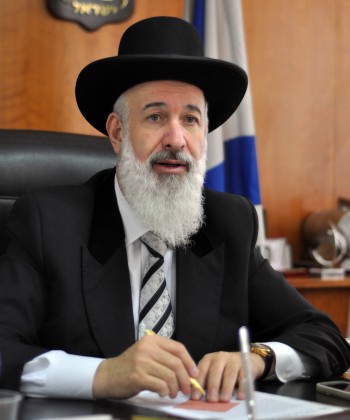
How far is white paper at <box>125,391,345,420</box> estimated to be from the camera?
146 centimetres

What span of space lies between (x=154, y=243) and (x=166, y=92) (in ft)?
1.30

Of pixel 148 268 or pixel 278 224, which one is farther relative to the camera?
pixel 278 224

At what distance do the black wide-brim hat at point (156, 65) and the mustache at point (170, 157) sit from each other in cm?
20

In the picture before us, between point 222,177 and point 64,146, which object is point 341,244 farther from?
point 64,146

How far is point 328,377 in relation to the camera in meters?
1.99

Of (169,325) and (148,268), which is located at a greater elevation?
(148,268)

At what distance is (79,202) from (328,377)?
77cm

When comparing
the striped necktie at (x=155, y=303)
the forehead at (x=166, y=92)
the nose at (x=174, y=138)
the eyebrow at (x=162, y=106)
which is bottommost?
the striped necktie at (x=155, y=303)

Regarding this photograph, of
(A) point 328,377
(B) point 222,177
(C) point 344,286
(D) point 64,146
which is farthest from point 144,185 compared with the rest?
(C) point 344,286

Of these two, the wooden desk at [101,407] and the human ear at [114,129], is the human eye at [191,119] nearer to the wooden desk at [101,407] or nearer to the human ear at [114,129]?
the human ear at [114,129]

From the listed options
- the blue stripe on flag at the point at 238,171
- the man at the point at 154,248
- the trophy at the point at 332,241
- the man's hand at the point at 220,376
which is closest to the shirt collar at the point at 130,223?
the man at the point at 154,248

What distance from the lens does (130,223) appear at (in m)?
2.26

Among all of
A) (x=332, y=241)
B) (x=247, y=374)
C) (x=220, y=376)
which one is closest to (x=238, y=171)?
(x=332, y=241)

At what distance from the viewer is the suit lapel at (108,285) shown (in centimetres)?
203
